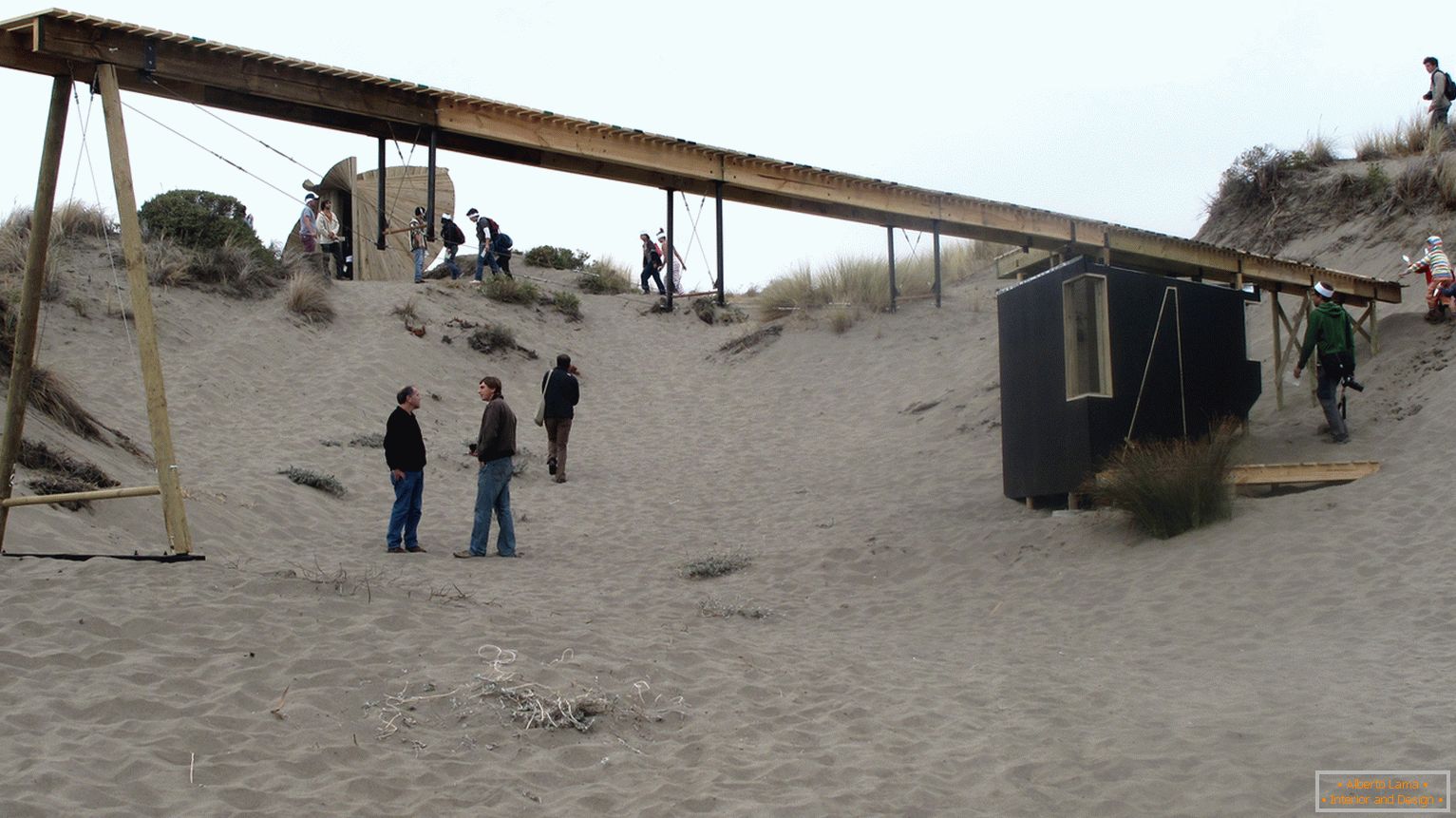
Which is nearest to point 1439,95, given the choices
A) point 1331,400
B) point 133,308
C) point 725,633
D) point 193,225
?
point 1331,400

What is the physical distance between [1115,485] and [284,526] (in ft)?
29.0

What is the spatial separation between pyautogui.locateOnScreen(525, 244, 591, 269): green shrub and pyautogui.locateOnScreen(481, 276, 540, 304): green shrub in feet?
27.2

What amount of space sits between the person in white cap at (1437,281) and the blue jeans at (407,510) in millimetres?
12936

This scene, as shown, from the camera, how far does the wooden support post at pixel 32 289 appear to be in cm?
925

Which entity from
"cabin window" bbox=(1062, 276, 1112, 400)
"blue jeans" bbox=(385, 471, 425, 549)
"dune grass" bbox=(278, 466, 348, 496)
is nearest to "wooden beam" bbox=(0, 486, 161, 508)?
"blue jeans" bbox=(385, 471, 425, 549)

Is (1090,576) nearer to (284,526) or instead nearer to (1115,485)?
(1115,485)

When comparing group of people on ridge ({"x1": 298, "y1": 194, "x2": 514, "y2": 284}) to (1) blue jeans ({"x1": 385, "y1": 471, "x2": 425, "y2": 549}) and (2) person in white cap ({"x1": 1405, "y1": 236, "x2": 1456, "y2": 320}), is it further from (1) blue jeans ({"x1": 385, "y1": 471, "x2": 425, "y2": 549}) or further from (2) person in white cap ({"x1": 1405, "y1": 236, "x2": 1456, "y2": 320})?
(2) person in white cap ({"x1": 1405, "y1": 236, "x2": 1456, "y2": 320})

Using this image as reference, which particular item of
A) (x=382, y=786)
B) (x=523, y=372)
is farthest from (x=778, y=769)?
(x=523, y=372)

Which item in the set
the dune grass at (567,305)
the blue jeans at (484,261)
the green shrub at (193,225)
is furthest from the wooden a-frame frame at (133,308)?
the blue jeans at (484,261)

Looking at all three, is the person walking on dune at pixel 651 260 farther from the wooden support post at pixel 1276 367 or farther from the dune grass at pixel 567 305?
the wooden support post at pixel 1276 367

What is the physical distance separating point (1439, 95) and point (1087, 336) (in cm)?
1372

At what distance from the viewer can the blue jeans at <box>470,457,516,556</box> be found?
11820 mm

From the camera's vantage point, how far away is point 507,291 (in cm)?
2672

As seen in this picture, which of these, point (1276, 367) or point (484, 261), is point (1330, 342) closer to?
point (1276, 367)
